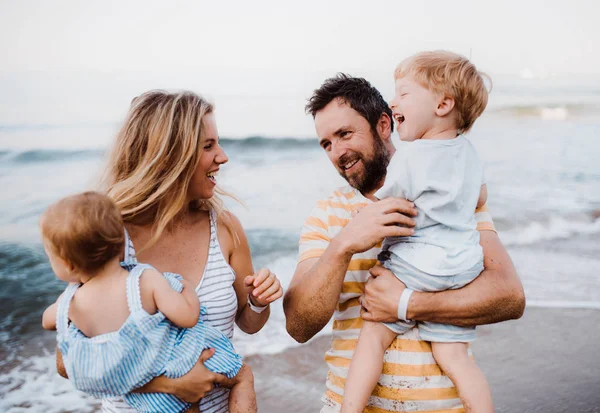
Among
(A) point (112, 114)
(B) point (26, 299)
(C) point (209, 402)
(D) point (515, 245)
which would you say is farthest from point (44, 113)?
(C) point (209, 402)

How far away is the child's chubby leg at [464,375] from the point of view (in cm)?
228

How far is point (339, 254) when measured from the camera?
237 centimetres

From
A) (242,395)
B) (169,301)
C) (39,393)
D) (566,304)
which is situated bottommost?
(39,393)

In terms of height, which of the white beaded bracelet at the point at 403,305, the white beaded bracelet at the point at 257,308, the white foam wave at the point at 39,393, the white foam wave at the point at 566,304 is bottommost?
the white foam wave at the point at 39,393

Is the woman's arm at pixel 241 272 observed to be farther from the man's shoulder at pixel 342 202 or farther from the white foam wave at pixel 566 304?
the white foam wave at pixel 566 304

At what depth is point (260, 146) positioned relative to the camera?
1498cm

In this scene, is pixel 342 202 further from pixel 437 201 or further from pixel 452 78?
pixel 452 78

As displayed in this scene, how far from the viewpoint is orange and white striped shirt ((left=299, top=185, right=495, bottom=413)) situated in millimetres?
2369

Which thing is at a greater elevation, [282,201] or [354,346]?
[354,346]

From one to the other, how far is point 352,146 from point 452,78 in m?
0.60

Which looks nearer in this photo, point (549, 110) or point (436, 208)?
point (436, 208)

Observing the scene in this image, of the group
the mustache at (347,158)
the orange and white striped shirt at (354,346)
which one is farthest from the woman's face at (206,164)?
the mustache at (347,158)

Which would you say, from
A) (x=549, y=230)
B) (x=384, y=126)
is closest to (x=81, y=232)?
(x=384, y=126)

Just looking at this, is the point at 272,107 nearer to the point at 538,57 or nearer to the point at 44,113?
the point at 44,113
